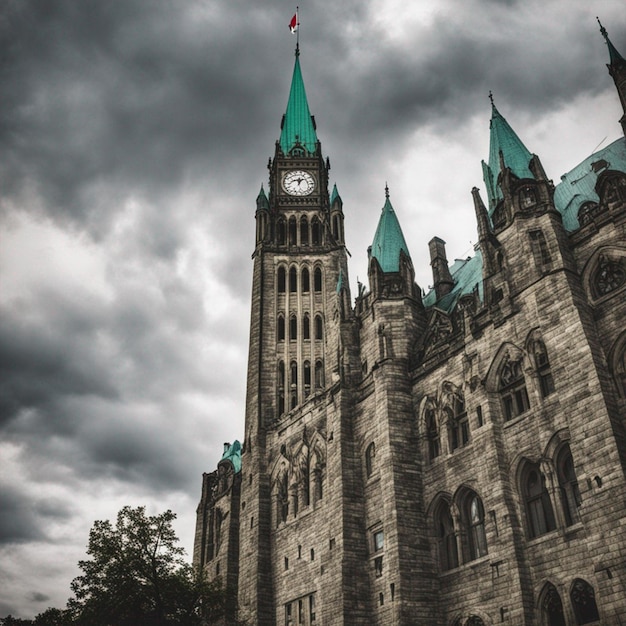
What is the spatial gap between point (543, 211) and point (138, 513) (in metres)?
24.4

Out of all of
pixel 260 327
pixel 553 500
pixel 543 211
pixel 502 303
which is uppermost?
pixel 260 327

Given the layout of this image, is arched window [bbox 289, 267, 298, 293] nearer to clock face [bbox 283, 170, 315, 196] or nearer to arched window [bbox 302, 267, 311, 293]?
arched window [bbox 302, 267, 311, 293]

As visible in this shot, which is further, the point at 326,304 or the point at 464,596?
the point at 326,304

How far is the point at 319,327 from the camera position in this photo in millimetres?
56812

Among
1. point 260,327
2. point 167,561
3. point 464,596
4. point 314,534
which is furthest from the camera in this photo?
Result: point 260,327

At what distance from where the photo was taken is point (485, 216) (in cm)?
3697

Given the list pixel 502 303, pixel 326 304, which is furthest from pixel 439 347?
pixel 326 304

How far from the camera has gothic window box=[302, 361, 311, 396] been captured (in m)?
53.2

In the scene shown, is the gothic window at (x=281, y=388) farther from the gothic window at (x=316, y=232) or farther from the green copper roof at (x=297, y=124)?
the green copper roof at (x=297, y=124)

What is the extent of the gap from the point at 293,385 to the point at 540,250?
25500 mm

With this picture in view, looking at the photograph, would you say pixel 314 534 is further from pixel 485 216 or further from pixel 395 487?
pixel 485 216

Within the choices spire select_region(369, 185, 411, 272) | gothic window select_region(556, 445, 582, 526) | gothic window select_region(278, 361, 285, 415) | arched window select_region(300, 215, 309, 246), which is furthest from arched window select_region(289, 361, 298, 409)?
gothic window select_region(556, 445, 582, 526)

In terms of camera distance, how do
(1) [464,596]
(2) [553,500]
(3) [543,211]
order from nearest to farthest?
(2) [553,500] < (1) [464,596] < (3) [543,211]

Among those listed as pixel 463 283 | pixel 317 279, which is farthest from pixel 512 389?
pixel 317 279
